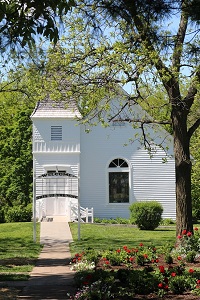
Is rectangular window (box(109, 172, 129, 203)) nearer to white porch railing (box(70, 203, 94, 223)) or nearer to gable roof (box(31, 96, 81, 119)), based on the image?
white porch railing (box(70, 203, 94, 223))

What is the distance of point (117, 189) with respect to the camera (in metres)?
29.3

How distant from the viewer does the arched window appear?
29.2 metres

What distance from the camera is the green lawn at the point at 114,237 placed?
18.2 m

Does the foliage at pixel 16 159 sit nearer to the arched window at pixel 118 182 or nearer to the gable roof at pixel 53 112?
the gable roof at pixel 53 112

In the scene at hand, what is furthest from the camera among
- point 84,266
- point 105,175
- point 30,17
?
point 105,175

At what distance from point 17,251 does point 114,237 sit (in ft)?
15.8

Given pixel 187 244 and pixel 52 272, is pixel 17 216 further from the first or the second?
pixel 52 272

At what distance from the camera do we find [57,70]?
16266 millimetres

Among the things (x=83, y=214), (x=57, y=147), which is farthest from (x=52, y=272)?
(x=57, y=147)

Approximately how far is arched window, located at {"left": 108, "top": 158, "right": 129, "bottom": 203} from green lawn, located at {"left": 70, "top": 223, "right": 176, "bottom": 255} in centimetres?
419

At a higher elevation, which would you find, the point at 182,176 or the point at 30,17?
the point at 30,17

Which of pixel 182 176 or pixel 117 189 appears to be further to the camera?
pixel 117 189

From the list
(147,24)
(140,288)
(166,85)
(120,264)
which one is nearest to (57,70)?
(166,85)

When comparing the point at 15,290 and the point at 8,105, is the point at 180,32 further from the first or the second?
the point at 8,105
